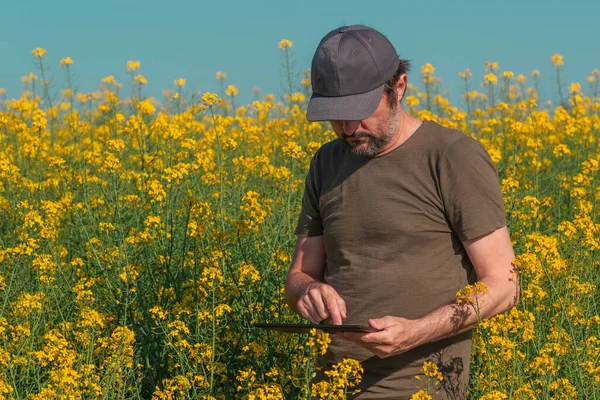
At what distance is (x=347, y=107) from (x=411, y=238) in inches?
17.4

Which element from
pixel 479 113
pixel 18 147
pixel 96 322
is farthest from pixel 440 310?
pixel 479 113

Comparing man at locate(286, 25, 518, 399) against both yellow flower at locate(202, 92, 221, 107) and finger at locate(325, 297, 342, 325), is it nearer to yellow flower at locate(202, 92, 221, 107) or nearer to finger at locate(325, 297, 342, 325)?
finger at locate(325, 297, 342, 325)

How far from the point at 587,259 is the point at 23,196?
4.04m

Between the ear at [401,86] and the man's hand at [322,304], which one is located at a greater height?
the ear at [401,86]

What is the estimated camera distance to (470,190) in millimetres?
2664

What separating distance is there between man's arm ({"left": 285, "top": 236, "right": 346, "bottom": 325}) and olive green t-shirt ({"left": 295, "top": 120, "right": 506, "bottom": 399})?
126 millimetres

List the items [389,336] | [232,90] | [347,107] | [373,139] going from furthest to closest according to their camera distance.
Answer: [232,90], [373,139], [347,107], [389,336]

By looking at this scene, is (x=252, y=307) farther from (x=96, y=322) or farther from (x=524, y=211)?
(x=524, y=211)

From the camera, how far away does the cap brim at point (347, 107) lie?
2.61m

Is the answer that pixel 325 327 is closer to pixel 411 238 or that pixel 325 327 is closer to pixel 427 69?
pixel 411 238

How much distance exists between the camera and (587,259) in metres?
4.53

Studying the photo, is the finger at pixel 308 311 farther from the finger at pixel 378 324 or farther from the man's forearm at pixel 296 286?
the finger at pixel 378 324

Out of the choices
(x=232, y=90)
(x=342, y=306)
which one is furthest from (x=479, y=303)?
(x=232, y=90)

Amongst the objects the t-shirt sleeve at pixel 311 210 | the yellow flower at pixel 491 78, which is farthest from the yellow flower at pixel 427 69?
the t-shirt sleeve at pixel 311 210
